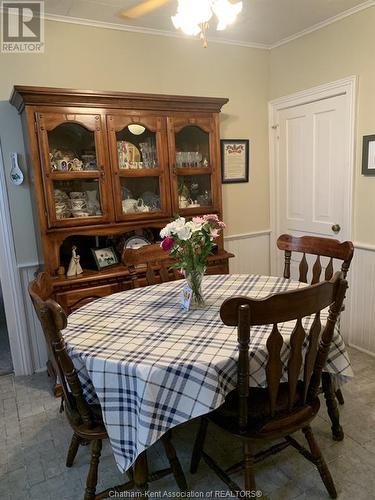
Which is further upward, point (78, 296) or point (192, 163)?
point (192, 163)

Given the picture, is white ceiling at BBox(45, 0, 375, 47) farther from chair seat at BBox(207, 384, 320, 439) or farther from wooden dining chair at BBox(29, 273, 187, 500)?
chair seat at BBox(207, 384, 320, 439)

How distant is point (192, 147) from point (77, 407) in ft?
6.77

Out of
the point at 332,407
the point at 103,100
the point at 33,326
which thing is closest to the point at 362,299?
the point at 332,407

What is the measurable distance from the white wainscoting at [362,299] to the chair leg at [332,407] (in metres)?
1.09

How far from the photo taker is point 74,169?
8.25 ft

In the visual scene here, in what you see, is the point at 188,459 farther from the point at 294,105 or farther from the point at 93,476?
the point at 294,105

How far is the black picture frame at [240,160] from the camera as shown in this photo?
334 centimetres

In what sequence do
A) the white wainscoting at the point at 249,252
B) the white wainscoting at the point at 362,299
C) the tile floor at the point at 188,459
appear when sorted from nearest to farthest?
the tile floor at the point at 188,459 < the white wainscoting at the point at 362,299 < the white wainscoting at the point at 249,252

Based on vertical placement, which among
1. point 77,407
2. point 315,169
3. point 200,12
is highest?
point 200,12

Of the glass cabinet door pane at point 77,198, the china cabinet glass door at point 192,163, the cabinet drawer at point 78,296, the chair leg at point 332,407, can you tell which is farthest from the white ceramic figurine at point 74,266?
the chair leg at point 332,407

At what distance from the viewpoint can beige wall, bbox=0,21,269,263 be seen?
259cm

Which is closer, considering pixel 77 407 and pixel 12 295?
pixel 77 407

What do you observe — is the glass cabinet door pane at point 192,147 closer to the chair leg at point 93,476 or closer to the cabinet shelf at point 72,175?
the cabinet shelf at point 72,175

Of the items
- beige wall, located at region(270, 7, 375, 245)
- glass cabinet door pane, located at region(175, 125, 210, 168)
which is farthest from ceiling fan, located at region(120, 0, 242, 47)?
beige wall, located at region(270, 7, 375, 245)
